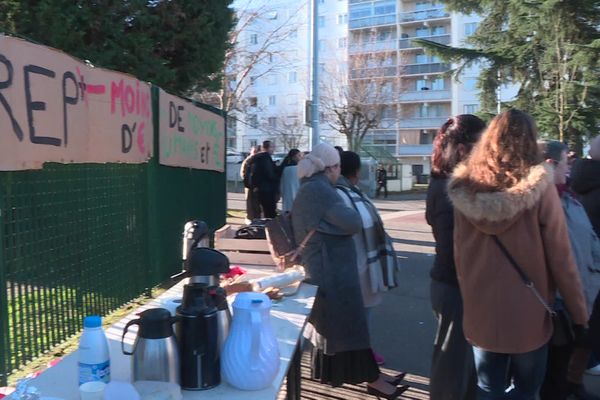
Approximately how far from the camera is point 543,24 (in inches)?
602

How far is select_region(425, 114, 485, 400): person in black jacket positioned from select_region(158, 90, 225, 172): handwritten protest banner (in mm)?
3357

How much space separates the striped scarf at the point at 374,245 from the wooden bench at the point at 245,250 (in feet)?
2.63

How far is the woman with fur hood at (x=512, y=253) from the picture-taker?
2590mm

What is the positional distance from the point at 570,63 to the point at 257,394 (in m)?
15.3

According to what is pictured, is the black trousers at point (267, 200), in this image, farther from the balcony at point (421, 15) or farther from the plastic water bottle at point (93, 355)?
the balcony at point (421, 15)

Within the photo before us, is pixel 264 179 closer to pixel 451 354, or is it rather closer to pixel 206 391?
pixel 451 354

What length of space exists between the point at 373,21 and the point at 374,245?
5327 cm

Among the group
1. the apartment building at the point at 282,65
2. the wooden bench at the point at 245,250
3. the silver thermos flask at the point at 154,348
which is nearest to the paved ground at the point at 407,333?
the wooden bench at the point at 245,250

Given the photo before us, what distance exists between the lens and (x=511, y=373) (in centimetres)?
288

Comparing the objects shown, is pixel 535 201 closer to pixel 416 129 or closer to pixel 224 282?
pixel 224 282

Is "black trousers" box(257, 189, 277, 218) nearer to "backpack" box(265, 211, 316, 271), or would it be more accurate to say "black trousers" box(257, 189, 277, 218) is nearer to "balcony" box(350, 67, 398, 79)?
"backpack" box(265, 211, 316, 271)

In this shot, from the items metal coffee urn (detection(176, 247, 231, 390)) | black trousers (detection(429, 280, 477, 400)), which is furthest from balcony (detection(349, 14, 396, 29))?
metal coffee urn (detection(176, 247, 231, 390))

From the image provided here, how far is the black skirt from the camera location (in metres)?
3.80

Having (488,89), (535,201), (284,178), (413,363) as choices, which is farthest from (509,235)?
(488,89)
